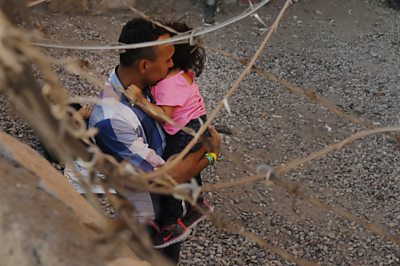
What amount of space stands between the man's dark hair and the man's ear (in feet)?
0.03

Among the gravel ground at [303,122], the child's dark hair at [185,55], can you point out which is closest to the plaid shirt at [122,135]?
the child's dark hair at [185,55]

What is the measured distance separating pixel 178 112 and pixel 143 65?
0.16 m

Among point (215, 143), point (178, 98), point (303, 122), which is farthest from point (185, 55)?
point (303, 122)

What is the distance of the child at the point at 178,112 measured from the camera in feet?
6.15

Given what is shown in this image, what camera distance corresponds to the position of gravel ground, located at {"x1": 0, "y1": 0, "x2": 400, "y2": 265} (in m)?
2.65

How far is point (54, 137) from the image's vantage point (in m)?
0.69

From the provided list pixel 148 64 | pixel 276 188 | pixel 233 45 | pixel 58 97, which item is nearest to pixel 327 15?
pixel 233 45

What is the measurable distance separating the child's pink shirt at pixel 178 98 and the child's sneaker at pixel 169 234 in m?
0.27

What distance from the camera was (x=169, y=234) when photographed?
198 cm

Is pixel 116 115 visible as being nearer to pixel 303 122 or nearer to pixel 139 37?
pixel 139 37

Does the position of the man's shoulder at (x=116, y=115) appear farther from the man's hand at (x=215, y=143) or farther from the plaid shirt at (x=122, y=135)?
the man's hand at (x=215, y=143)

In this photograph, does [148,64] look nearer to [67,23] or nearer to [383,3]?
[67,23]

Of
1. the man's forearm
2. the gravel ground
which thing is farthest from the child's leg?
the gravel ground

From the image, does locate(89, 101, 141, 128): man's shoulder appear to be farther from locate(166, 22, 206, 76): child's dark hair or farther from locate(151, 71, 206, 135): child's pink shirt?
locate(166, 22, 206, 76): child's dark hair
